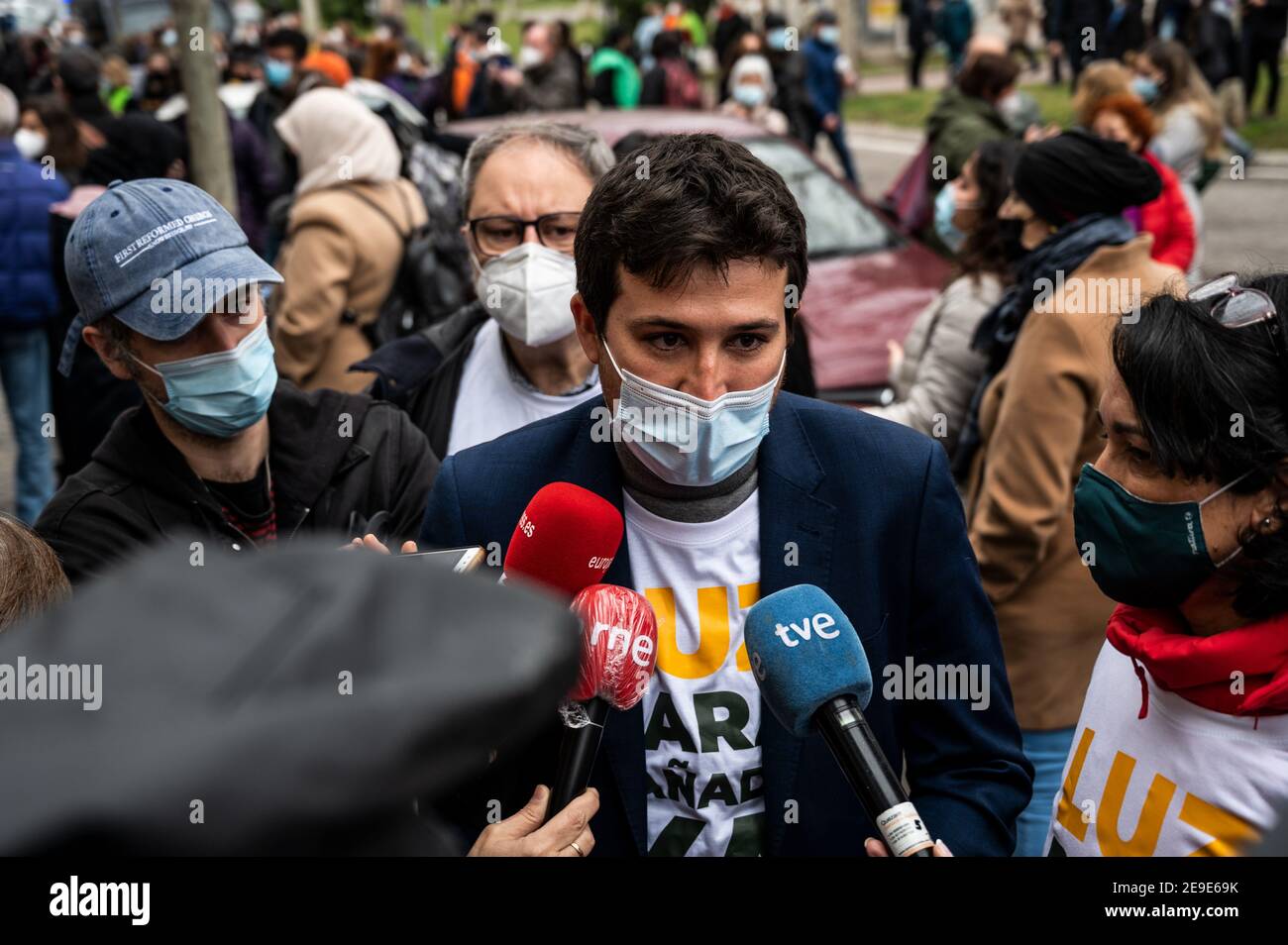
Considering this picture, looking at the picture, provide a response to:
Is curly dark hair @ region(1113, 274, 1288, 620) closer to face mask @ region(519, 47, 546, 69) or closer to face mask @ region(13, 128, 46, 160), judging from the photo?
face mask @ region(13, 128, 46, 160)

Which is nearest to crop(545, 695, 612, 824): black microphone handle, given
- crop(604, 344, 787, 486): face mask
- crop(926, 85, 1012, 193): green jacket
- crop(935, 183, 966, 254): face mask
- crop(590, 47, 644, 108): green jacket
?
crop(604, 344, 787, 486): face mask

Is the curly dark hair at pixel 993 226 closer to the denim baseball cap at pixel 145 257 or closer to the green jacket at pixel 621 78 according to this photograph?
the denim baseball cap at pixel 145 257

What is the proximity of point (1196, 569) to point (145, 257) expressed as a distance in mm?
2121

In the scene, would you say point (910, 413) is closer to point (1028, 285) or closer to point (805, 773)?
point (1028, 285)

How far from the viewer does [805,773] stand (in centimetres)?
216

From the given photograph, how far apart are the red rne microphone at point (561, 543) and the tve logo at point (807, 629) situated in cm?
30

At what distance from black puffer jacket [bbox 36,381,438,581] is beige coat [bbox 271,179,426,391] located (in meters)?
2.04

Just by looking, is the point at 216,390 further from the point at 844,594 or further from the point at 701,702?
the point at 844,594

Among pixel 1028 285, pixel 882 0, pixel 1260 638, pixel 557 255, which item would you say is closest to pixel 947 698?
pixel 1260 638

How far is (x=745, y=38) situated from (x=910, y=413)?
12.3 meters

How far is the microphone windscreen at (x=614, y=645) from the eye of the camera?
1745 millimetres

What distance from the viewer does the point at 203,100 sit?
21.7ft

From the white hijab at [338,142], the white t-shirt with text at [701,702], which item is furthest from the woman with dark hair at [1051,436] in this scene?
the white hijab at [338,142]

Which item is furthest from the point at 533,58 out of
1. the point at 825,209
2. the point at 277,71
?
the point at 825,209
